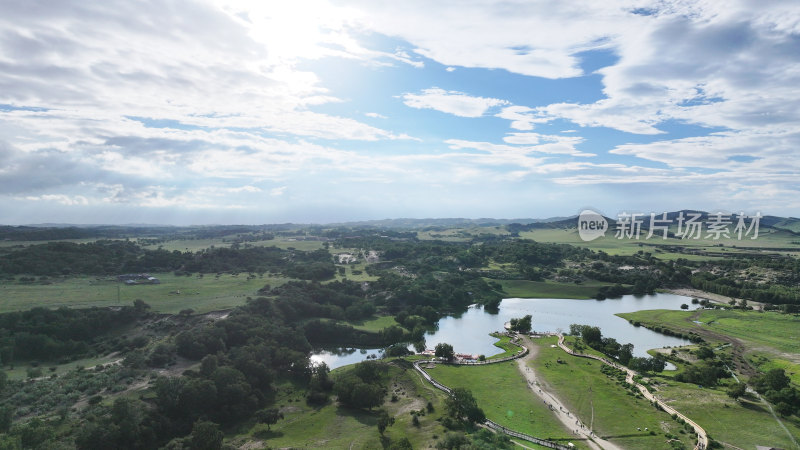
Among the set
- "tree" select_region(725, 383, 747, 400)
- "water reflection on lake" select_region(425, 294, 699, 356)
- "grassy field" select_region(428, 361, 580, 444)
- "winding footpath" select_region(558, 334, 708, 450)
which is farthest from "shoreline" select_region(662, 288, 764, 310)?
"grassy field" select_region(428, 361, 580, 444)

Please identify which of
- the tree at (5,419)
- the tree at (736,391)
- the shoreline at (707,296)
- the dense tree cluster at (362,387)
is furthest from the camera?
the shoreline at (707,296)

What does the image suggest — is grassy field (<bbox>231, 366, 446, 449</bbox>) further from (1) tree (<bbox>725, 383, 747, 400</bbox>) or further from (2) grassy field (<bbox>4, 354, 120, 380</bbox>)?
(1) tree (<bbox>725, 383, 747, 400</bbox>)

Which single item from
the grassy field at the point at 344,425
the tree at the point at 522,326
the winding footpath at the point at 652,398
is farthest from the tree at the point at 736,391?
the tree at the point at 522,326

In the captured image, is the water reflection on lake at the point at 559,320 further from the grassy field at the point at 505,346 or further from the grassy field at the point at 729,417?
the grassy field at the point at 729,417

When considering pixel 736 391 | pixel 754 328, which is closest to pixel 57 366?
pixel 736 391

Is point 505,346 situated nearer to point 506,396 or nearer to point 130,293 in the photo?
point 506,396
